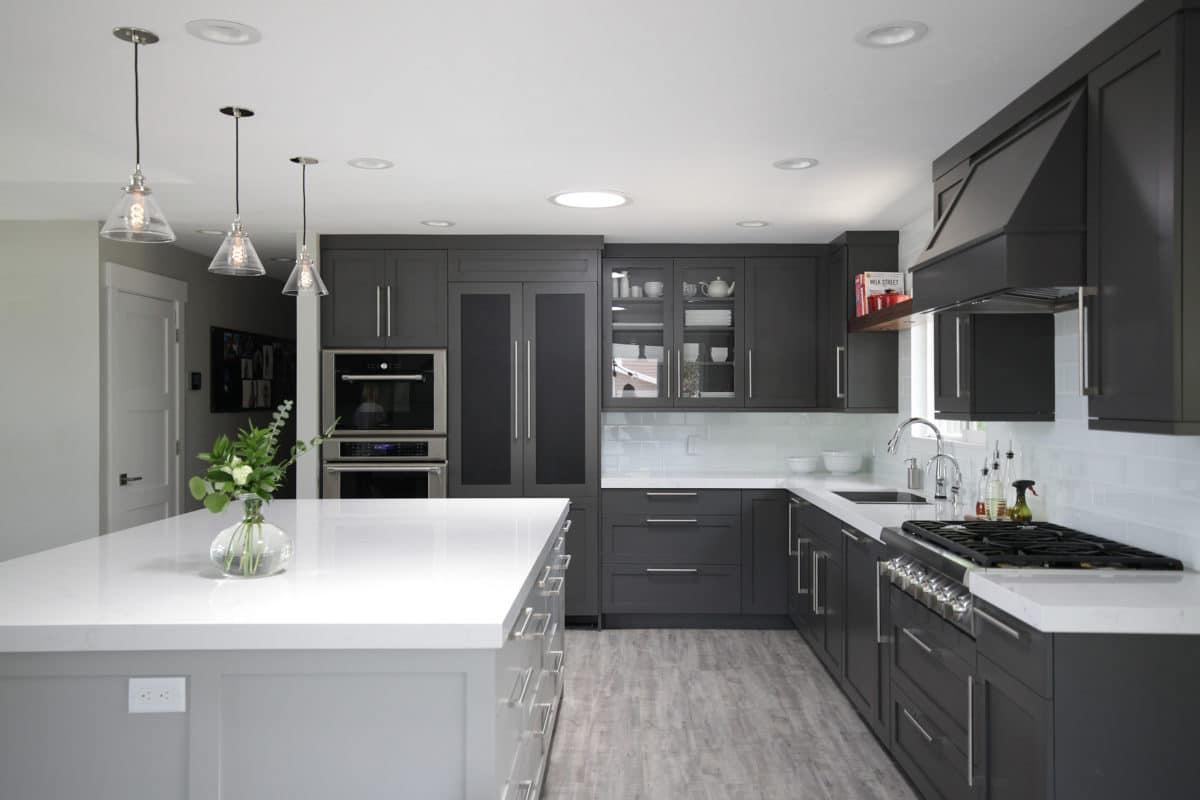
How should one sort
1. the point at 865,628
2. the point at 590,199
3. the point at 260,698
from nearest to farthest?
the point at 260,698
the point at 865,628
the point at 590,199

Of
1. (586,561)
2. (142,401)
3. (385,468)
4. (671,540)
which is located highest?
(142,401)

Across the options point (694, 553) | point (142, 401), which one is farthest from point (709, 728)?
point (142, 401)

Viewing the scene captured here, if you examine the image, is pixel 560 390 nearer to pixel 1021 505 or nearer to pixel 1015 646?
pixel 1021 505

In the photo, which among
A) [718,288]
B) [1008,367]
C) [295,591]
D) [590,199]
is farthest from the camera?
[718,288]

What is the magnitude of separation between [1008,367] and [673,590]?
8.71 feet

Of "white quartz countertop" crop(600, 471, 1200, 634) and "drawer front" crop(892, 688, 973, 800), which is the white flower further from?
"drawer front" crop(892, 688, 973, 800)

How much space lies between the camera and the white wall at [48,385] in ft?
15.9

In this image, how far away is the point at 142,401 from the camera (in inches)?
209

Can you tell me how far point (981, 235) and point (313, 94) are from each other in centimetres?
207

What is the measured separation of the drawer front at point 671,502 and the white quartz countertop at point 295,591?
7.19 ft

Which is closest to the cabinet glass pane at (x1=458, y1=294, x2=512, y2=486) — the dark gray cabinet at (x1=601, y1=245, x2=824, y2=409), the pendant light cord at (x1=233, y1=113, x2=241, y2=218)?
the dark gray cabinet at (x1=601, y1=245, x2=824, y2=409)

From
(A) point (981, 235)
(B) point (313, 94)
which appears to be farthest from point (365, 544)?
(A) point (981, 235)

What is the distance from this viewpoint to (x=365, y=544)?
2.73 m

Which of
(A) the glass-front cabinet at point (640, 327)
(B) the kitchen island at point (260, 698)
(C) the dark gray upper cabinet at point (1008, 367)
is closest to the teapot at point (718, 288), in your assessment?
(A) the glass-front cabinet at point (640, 327)
